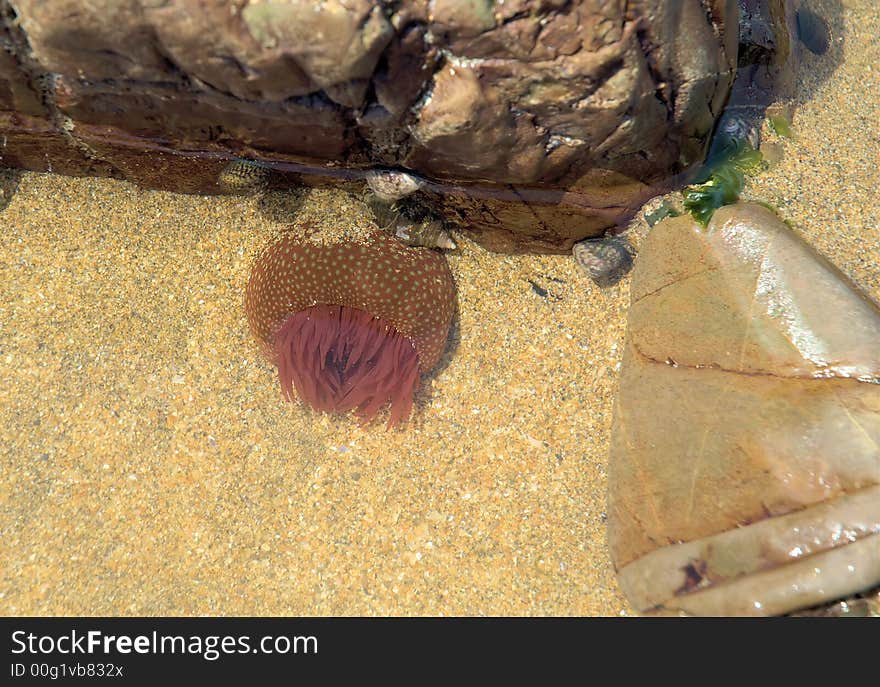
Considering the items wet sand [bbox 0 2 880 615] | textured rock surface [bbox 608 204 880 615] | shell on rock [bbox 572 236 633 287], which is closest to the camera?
textured rock surface [bbox 608 204 880 615]

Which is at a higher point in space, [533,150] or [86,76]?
[86,76]

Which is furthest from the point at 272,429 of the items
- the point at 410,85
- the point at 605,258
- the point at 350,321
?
the point at 605,258

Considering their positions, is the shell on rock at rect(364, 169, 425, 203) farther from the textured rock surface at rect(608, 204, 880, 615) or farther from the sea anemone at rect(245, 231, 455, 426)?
the textured rock surface at rect(608, 204, 880, 615)

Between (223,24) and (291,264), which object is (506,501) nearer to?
(291,264)

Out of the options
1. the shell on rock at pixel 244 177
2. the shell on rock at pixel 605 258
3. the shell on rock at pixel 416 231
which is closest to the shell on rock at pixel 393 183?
the shell on rock at pixel 416 231

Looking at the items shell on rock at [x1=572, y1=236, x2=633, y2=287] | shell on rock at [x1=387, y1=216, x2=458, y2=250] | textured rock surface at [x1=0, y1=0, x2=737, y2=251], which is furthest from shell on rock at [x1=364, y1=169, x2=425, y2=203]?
shell on rock at [x1=572, y1=236, x2=633, y2=287]

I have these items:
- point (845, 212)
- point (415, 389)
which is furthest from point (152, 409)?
point (845, 212)
